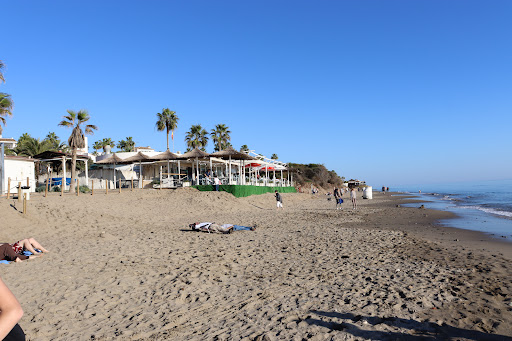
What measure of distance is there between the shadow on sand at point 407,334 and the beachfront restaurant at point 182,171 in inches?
803

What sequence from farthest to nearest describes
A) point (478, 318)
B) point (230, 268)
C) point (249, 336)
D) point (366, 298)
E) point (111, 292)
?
1. point (230, 268)
2. point (111, 292)
3. point (366, 298)
4. point (478, 318)
5. point (249, 336)

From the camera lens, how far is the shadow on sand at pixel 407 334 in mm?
3350

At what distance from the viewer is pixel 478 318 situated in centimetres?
380

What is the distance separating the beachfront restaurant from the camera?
985 inches

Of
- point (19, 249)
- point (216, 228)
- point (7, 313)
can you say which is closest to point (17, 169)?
point (19, 249)

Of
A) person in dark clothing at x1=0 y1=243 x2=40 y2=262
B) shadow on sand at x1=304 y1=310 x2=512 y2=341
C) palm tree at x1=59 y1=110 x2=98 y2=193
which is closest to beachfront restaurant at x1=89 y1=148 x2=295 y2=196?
palm tree at x1=59 y1=110 x2=98 y2=193

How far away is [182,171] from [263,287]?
29942 millimetres

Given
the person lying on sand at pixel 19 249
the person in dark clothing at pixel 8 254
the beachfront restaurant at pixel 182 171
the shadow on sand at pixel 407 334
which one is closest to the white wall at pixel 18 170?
Result: the beachfront restaurant at pixel 182 171

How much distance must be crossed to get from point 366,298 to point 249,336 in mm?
1927

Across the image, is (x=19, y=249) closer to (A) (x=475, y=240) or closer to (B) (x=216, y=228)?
(B) (x=216, y=228)

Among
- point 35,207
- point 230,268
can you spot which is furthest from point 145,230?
point 230,268

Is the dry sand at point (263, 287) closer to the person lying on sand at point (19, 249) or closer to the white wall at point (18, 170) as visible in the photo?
the person lying on sand at point (19, 249)

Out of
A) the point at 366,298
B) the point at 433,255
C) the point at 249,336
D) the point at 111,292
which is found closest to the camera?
the point at 249,336

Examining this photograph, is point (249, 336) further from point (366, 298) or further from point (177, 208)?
point (177, 208)
